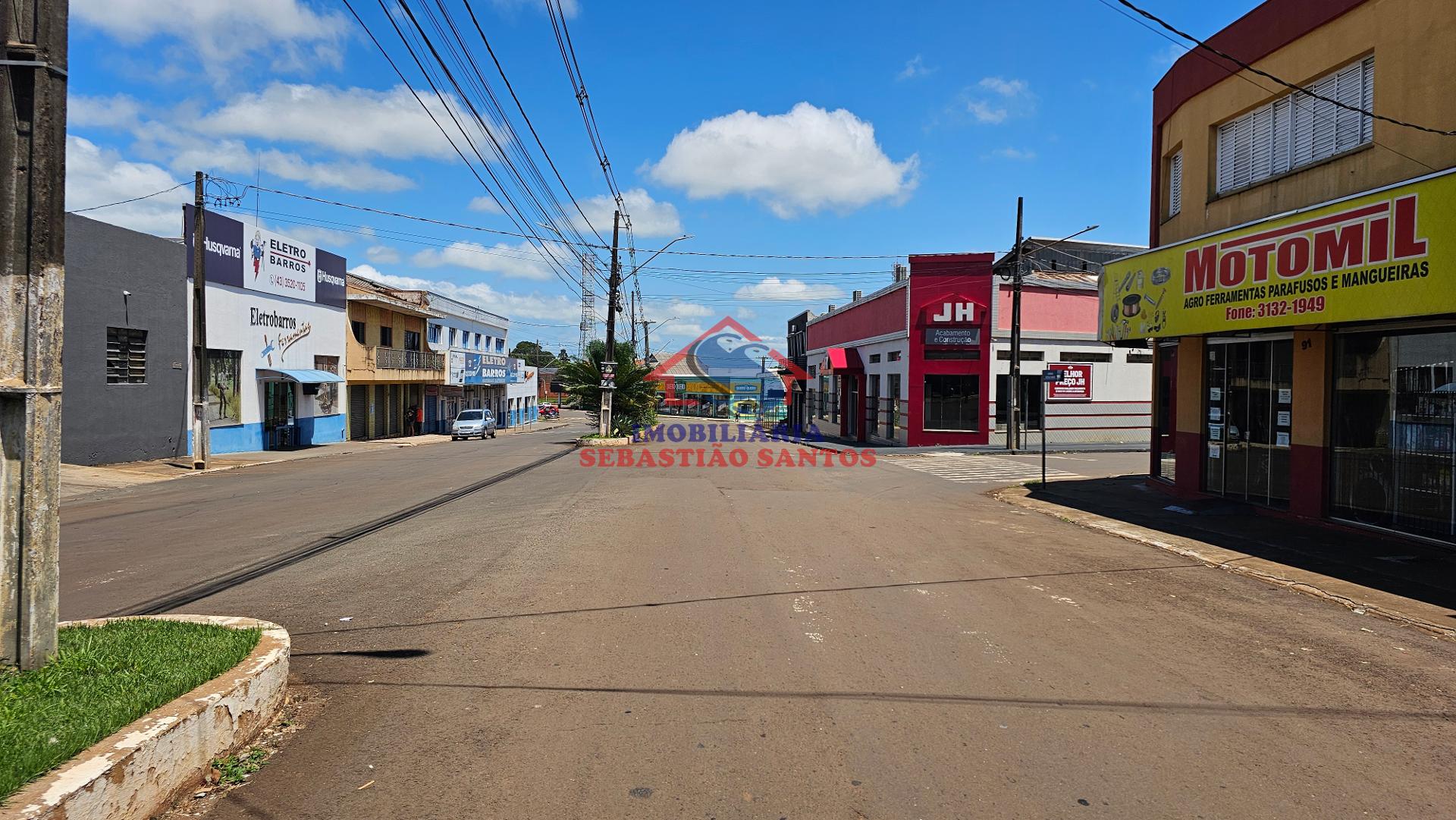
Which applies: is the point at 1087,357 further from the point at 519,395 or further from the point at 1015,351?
the point at 519,395

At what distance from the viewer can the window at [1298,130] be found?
11055mm

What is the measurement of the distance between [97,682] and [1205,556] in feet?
35.2

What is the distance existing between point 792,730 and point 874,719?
1.66 ft

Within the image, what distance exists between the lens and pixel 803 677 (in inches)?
213

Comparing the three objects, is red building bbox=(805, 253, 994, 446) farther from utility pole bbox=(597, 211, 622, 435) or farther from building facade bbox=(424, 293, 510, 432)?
building facade bbox=(424, 293, 510, 432)

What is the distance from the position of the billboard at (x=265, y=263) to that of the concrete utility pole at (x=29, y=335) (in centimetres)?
2212

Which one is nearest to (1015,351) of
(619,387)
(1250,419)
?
(1250,419)

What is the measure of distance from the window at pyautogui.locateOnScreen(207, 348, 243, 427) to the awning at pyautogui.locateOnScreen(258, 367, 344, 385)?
4.58ft

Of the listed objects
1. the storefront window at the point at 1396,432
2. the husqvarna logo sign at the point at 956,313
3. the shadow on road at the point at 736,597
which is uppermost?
the husqvarna logo sign at the point at 956,313

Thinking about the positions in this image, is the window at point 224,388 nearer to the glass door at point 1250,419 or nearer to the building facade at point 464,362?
the building facade at point 464,362

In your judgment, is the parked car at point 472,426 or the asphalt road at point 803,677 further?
the parked car at point 472,426

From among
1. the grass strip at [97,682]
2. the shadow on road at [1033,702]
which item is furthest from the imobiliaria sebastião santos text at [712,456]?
the shadow on road at [1033,702]

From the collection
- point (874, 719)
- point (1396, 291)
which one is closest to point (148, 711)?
point (874, 719)

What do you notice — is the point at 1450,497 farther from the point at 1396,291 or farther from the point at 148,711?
the point at 148,711
